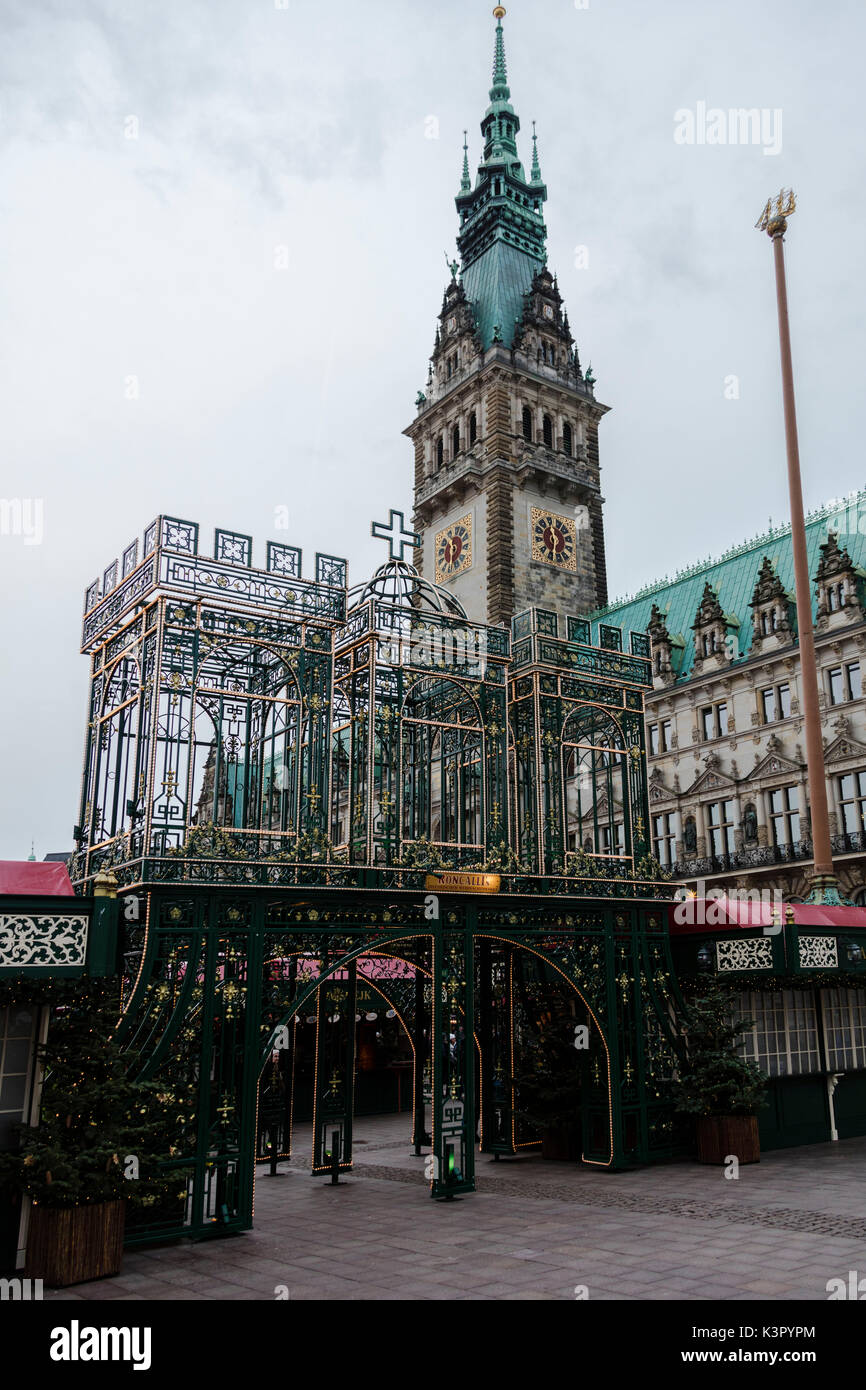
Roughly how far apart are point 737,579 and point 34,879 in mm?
44118

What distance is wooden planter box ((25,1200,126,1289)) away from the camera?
11062 millimetres

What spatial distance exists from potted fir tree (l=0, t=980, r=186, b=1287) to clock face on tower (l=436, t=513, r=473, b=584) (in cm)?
4522

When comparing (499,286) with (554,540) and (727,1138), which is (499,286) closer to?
(554,540)

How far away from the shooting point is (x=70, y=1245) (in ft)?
36.5

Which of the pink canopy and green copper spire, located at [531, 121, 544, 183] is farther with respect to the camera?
green copper spire, located at [531, 121, 544, 183]

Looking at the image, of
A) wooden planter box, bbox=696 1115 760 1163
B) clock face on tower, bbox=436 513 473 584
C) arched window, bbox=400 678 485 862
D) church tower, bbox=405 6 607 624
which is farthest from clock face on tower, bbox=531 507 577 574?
wooden planter box, bbox=696 1115 760 1163

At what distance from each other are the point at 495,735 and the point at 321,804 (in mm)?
3731

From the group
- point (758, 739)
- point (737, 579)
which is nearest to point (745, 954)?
point (758, 739)

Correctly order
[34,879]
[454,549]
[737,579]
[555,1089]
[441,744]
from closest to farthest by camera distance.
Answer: [34,879], [555,1089], [441,744], [737,579], [454,549]

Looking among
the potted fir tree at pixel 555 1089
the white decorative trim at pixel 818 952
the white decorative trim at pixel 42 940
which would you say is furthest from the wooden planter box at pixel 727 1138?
the white decorative trim at pixel 42 940

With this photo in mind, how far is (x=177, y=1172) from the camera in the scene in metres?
12.7

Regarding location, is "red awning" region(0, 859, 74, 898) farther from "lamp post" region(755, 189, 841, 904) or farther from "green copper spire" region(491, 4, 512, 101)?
"green copper spire" region(491, 4, 512, 101)
